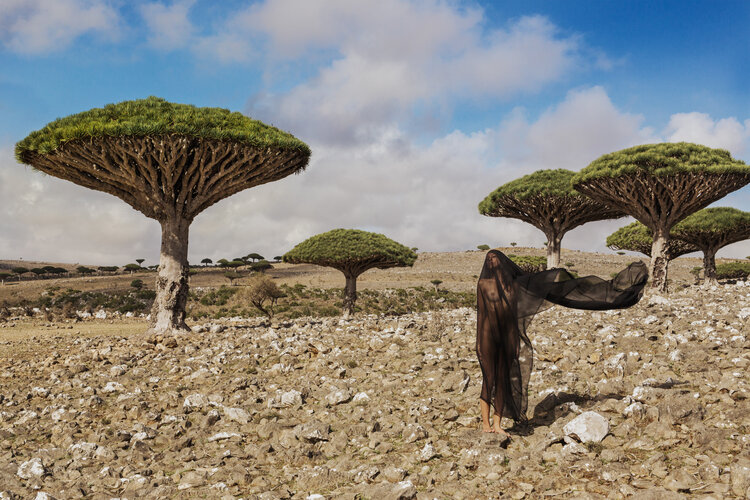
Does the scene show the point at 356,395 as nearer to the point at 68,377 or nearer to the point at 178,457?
the point at 178,457

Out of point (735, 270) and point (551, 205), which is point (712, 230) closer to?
point (551, 205)

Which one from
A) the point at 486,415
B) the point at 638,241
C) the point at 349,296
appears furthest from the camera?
the point at 638,241

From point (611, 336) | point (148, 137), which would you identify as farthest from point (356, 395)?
point (148, 137)

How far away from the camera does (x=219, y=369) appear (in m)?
10.5

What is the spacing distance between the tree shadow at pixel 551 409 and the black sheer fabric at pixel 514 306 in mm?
147

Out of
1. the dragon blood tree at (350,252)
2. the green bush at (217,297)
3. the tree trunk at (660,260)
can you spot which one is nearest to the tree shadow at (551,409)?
the dragon blood tree at (350,252)

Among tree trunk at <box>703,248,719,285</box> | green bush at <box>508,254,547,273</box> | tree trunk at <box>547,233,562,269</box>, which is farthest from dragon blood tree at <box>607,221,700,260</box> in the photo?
tree trunk at <box>547,233,562,269</box>

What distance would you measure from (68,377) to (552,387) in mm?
9753

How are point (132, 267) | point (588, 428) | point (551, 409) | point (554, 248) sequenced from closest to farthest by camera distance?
point (588, 428) < point (551, 409) < point (554, 248) < point (132, 267)

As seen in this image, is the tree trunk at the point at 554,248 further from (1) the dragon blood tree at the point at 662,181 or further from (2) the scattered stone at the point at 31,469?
(2) the scattered stone at the point at 31,469

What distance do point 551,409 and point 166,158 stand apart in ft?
41.7

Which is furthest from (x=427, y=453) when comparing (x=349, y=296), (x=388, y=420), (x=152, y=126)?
(x=349, y=296)

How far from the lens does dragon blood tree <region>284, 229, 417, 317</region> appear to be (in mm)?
25203

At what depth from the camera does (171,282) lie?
15.0 m
